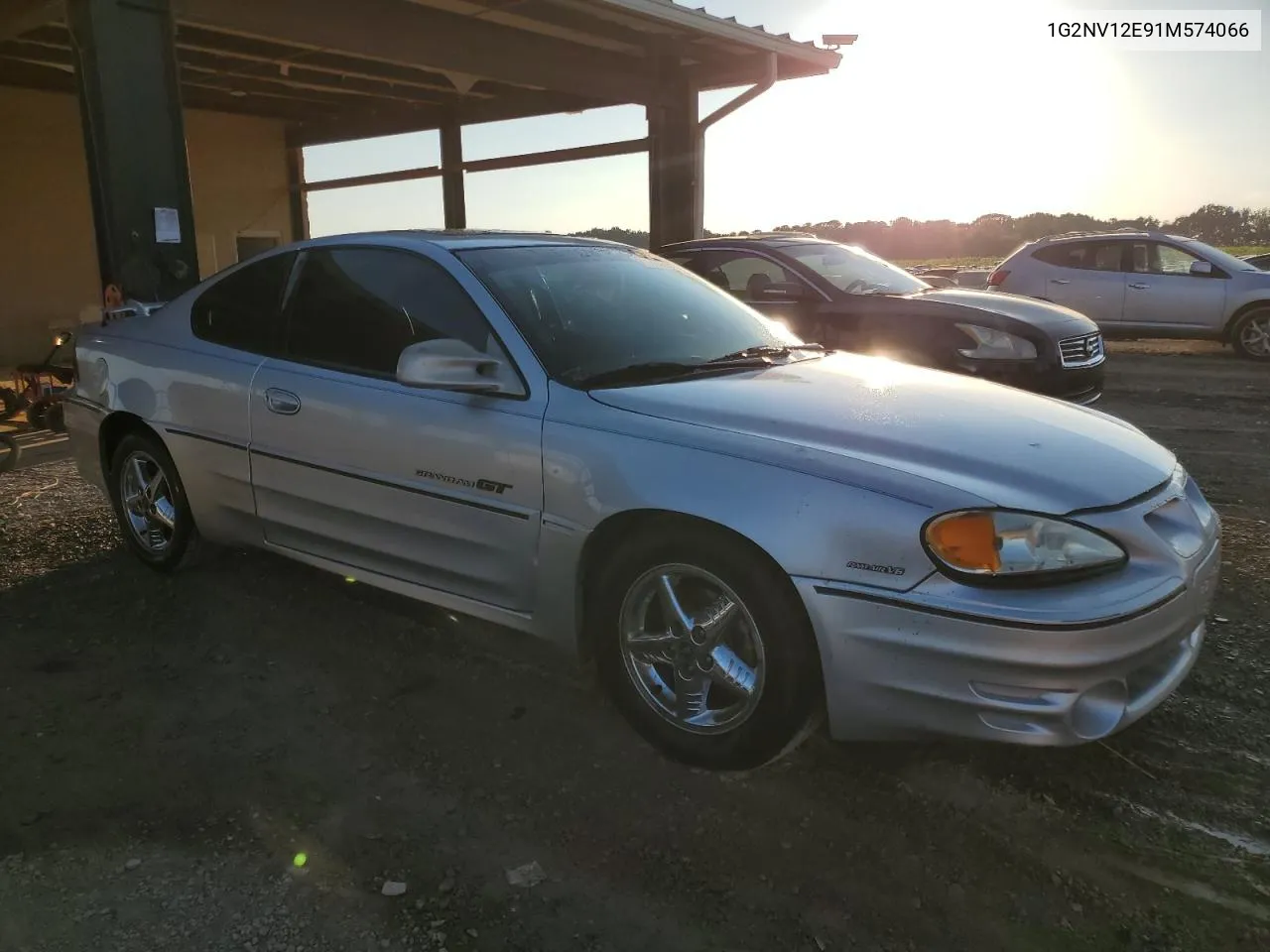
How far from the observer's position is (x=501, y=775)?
2.84 m

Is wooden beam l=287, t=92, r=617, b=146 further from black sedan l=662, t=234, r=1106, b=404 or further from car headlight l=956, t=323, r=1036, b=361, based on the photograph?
car headlight l=956, t=323, r=1036, b=361

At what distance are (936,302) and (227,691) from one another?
17.6 ft

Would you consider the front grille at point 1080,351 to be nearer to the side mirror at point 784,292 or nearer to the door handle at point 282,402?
the side mirror at point 784,292

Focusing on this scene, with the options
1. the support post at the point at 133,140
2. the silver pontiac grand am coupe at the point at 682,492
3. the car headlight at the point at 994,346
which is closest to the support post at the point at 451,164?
the support post at the point at 133,140

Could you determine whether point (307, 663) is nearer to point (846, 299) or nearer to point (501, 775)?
point (501, 775)

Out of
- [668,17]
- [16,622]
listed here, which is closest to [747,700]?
[16,622]

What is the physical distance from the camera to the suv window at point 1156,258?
12.0 meters

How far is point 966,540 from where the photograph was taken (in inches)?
94.2

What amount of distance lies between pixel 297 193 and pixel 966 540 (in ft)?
53.9

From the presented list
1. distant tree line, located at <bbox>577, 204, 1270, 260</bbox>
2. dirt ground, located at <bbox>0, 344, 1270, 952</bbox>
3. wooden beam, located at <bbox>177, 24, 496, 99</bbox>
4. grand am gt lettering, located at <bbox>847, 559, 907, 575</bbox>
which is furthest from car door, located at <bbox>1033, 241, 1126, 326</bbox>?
distant tree line, located at <bbox>577, 204, 1270, 260</bbox>

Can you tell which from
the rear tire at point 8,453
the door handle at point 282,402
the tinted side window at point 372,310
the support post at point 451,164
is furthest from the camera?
the support post at point 451,164

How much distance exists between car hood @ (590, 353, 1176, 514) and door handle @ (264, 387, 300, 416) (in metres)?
1.33

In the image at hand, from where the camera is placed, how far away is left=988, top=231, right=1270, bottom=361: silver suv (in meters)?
11.5

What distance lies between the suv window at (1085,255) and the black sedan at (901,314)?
225 inches
